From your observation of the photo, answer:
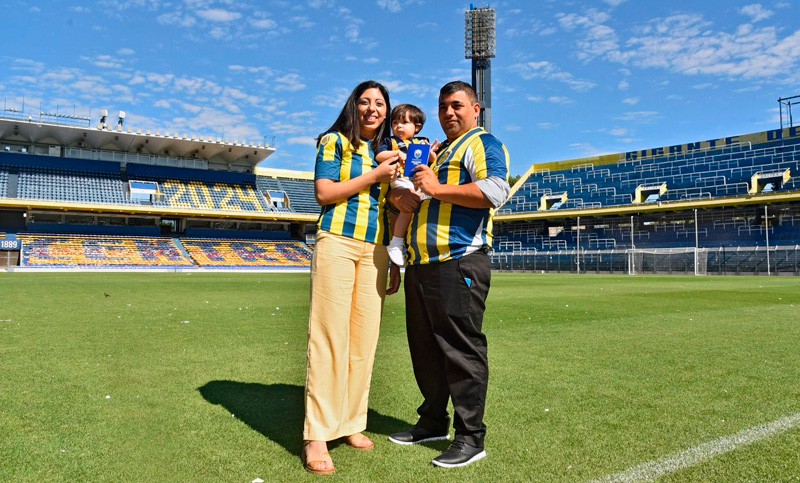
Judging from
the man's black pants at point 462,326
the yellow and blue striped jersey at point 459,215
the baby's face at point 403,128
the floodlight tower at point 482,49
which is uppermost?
the floodlight tower at point 482,49

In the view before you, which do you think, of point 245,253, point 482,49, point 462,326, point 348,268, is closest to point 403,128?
point 348,268

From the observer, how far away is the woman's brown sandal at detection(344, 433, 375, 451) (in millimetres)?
2848

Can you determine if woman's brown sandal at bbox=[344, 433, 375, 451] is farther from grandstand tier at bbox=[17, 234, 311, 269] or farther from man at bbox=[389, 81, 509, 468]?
grandstand tier at bbox=[17, 234, 311, 269]

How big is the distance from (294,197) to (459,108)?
152 ft

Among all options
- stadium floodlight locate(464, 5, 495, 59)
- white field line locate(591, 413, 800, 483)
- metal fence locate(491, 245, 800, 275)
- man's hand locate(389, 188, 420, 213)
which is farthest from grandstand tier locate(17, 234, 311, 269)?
white field line locate(591, 413, 800, 483)

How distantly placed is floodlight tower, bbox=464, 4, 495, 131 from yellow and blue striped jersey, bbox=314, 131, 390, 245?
48.8m

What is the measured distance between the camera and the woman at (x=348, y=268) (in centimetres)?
280

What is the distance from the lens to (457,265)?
2.77 m

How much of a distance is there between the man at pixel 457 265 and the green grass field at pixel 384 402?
212mm

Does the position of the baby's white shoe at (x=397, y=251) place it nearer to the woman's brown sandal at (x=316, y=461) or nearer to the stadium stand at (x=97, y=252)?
the woman's brown sandal at (x=316, y=461)

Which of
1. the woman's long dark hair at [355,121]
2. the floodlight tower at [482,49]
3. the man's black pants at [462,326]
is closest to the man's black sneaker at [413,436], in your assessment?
the man's black pants at [462,326]

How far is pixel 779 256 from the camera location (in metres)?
32.0

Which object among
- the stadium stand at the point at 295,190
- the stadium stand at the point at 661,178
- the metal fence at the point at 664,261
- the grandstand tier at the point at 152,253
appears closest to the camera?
the metal fence at the point at 664,261

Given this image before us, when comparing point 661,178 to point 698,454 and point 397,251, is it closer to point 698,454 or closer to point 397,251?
point 698,454
